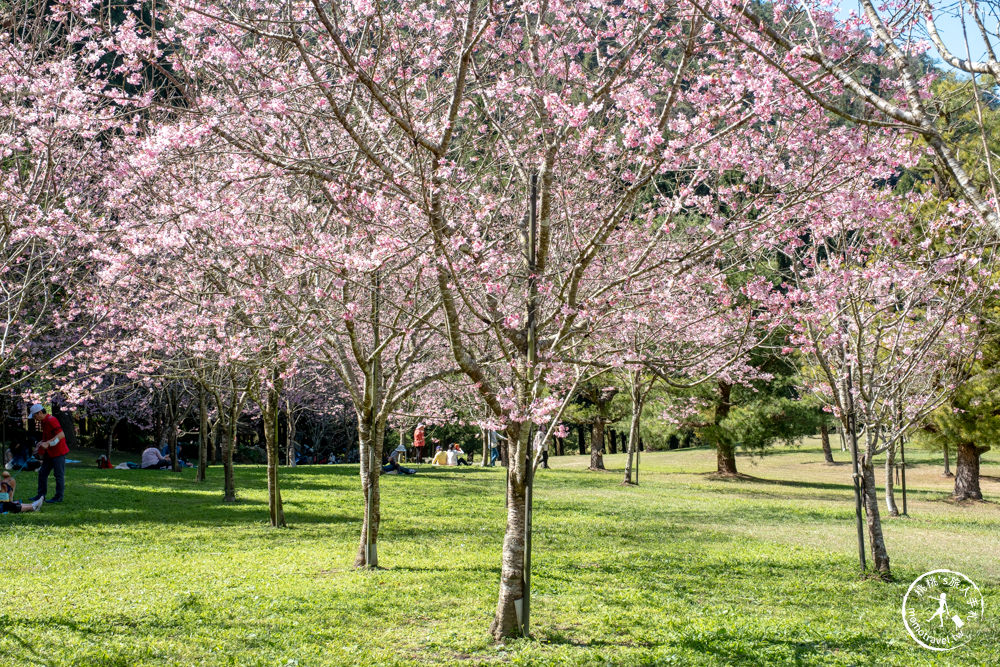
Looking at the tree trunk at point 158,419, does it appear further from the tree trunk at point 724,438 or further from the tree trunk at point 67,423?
the tree trunk at point 724,438

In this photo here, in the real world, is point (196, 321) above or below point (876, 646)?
above

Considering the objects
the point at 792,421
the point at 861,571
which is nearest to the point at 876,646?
the point at 861,571

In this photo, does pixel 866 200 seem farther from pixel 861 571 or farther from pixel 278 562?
pixel 278 562

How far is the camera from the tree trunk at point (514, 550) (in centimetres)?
641

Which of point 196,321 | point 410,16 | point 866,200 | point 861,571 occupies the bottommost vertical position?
point 861,571

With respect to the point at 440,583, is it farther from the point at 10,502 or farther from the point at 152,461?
the point at 152,461

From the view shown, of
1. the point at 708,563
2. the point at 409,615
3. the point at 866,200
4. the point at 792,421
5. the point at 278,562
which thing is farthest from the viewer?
the point at 792,421

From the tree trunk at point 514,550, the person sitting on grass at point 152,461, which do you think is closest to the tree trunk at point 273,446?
the tree trunk at point 514,550

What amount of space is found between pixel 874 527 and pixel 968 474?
568 inches

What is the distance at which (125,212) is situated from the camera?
10891 millimetres

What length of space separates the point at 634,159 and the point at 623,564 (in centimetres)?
609

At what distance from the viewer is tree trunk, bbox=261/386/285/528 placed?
11.7 metres

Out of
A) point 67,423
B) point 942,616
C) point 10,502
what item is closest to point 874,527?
point 942,616

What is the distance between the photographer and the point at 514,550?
6.40m
